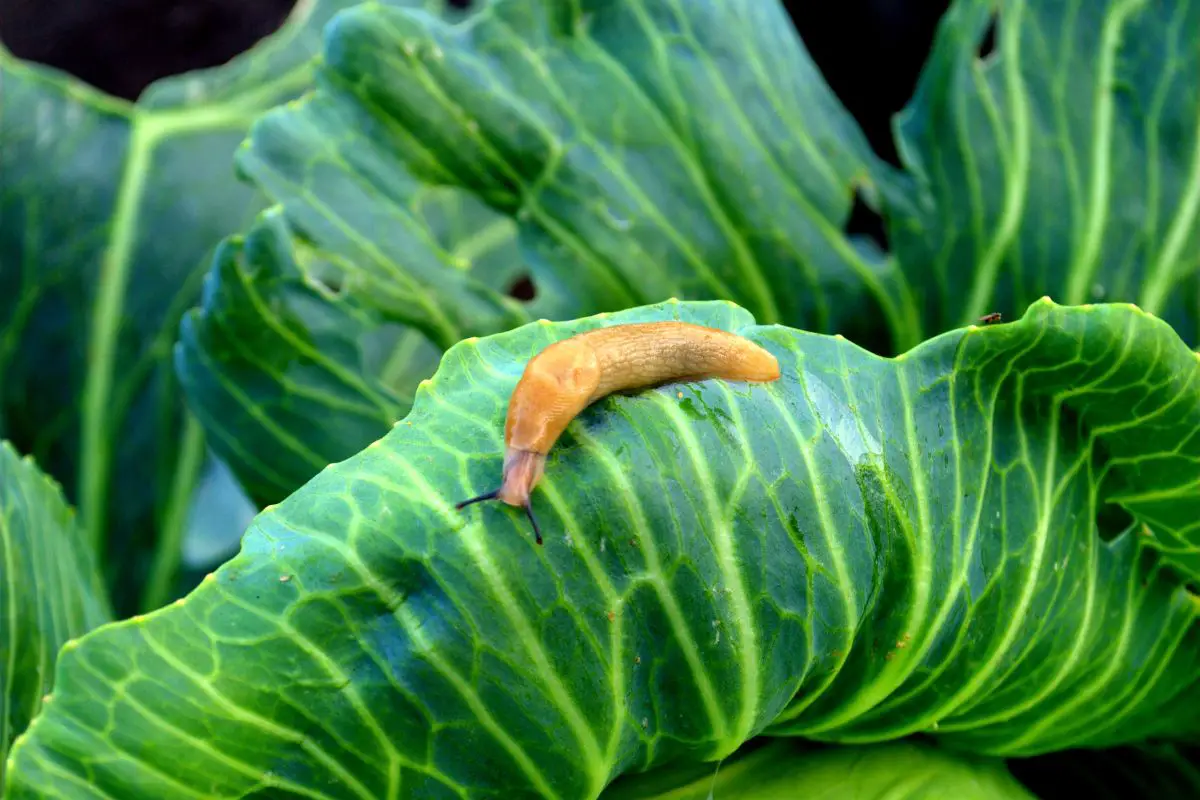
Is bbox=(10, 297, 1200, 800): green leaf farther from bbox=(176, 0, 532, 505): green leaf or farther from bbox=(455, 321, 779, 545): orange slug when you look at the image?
bbox=(176, 0, 532, 505): green leaf

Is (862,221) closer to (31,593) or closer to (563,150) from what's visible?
(563,150)

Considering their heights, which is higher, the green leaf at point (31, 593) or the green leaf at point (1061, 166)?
the green leaf at point (31, 593)

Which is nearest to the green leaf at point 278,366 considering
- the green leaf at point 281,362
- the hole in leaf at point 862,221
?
the green leaf at point 281,362

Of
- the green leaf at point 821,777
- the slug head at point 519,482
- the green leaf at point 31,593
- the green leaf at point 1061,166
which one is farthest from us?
the green leaf at point 1061,166

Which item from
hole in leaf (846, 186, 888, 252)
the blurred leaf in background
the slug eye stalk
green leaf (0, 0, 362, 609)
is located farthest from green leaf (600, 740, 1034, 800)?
hole in leaf (846, 186, 888, 252)

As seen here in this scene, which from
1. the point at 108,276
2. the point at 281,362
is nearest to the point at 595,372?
the point at 281,362

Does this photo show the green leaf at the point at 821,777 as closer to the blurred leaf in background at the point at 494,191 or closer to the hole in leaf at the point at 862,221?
the blurred leaf in background at the point at 494,191
